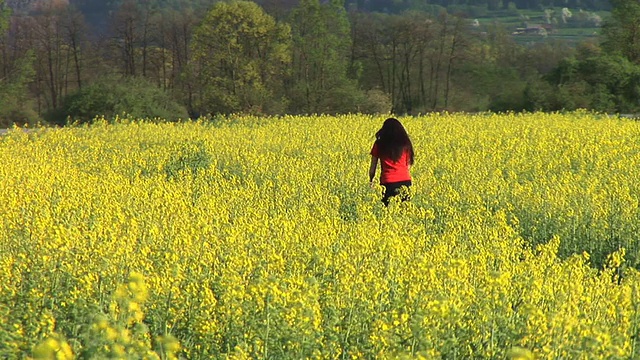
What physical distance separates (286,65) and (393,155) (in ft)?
125

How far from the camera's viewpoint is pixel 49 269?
20.3ft

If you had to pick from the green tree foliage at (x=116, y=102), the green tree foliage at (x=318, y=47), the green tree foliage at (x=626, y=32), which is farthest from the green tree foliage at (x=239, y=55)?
the green tree foliage at (x=626, y=32)

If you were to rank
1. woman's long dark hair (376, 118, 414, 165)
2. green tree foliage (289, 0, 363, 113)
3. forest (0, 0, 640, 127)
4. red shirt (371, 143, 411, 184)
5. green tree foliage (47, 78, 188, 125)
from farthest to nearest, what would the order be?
1. green tree foliage (289, 0, 363, 113)
2. forest (0, 0, 640, 127)
3. green tree foliage (47, 78, 188, 125)
4. red shirt (371, 143, 411, 184)
5. woman's long dark hair (376, 118, 414, 165)

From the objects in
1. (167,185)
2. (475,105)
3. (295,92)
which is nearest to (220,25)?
(295,92)

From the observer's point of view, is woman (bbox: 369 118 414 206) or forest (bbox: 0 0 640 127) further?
forest (bbox: 0 0 640 127)

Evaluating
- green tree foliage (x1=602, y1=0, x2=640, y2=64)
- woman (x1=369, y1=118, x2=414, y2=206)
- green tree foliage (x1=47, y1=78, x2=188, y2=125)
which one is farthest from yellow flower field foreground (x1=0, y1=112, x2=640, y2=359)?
green tree foliage (x1=602, y1=0, x2=640, y2=64)

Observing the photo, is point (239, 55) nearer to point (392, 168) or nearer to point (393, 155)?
point (392, 168)

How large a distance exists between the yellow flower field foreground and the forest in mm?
20077

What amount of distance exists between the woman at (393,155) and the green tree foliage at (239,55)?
29986 millimetres

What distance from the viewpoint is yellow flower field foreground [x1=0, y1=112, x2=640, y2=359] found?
15.9ft

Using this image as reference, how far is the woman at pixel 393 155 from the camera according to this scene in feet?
33.3

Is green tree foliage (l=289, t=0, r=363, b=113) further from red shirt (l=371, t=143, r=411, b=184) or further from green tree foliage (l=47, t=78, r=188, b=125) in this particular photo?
red shirt (l=371, t=143, r=411, b=184)

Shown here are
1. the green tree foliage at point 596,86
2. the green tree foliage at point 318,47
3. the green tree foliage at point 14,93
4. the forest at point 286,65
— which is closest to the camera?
the green tree foliage at point 596,86

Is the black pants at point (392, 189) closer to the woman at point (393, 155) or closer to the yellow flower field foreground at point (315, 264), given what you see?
the woman at point (393, 155)
